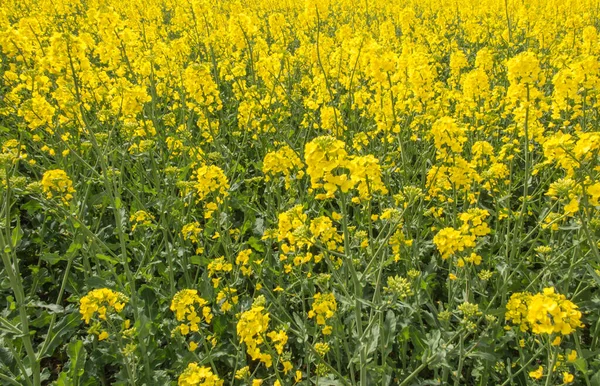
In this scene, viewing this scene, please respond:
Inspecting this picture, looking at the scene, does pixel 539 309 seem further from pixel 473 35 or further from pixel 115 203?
pixel 473 35

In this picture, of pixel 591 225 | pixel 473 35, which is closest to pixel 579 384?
pixel 591 225

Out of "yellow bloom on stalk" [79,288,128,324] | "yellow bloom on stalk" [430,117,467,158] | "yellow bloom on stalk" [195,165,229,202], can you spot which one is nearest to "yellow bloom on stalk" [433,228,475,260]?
"yellow bloom on stalk" [430,117,467,158]

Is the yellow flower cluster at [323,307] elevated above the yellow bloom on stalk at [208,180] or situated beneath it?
situated beneath

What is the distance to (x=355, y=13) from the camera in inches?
471

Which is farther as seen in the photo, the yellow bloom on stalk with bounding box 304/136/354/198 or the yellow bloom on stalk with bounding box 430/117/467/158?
the yellow bloom on stalk with bounding box 430/117/467/158

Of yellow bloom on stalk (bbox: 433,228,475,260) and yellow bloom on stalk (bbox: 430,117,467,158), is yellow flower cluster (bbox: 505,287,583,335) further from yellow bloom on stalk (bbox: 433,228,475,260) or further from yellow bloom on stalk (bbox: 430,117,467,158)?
yellow bloom on stalk (bbox: 430,117,467,158)

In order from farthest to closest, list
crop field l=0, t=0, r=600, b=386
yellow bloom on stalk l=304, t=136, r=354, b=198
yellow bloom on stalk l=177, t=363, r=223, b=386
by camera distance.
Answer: crop field l=0, t=0, r=600, b=386 < yellow bloom on stalk l=177, t=363, r=223, b=386 < yellow bloom on stalk l=304, t=136, r=354, b=198

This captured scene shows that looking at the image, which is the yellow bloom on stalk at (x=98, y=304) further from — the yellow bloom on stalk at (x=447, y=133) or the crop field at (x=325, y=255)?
the yellow bloom on stalk at (x=447, y=133)

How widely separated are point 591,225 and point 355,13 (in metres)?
10.5

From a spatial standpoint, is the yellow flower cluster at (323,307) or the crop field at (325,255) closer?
the crop field at (325,255)

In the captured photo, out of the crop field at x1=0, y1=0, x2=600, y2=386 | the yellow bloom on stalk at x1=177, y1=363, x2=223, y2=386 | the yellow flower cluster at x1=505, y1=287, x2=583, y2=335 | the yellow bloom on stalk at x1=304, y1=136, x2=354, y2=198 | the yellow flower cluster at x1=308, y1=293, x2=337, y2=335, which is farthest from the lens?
the yellow flower cluster at x1=308, y1=293, x2=337, y2=335

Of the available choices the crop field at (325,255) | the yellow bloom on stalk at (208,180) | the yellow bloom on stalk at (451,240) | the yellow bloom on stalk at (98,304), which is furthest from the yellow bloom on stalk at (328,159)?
the yellow bloom on stalk at (208,180)

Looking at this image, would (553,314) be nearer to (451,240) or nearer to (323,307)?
(451,240)

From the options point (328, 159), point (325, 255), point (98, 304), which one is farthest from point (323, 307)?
point (98, 304)
